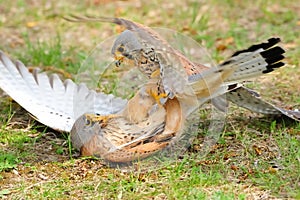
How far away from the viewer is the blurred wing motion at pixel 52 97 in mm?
4016

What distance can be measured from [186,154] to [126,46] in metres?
0.70

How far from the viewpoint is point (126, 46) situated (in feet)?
11.6

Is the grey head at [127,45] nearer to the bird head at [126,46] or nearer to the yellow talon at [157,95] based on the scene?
the bird head at [126,46]

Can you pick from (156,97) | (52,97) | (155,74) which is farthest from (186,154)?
(52,97)

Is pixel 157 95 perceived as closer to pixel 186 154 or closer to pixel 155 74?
pixel 155 74

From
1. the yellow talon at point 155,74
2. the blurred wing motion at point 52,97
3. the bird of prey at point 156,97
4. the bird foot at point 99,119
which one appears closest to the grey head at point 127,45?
the bird of prey at point 156,97

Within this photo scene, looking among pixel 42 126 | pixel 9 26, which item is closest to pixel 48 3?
pixel 9 26

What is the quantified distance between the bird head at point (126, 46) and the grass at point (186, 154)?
599mm

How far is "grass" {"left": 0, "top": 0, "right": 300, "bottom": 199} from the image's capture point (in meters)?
3.28

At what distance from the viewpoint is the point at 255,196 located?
10.5ft

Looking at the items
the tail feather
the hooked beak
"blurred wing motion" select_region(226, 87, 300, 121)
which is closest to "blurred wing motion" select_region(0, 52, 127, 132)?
the hooked beak

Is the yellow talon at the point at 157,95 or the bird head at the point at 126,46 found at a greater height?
the bird head at the point at 126,46

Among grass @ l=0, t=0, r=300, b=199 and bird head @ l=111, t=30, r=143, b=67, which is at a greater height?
bird head @ l=111, t=30, r=143, b=67

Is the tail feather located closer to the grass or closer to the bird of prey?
the bird of prey
